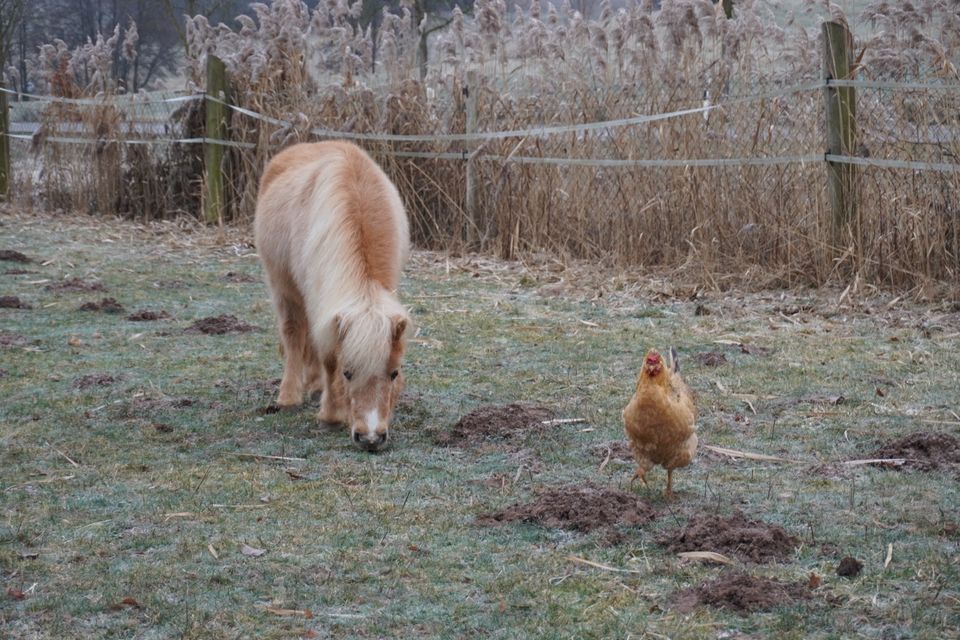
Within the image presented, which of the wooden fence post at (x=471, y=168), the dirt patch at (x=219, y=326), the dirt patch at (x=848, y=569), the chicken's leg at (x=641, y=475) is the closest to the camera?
the dirt patch at (x=848, y=569)

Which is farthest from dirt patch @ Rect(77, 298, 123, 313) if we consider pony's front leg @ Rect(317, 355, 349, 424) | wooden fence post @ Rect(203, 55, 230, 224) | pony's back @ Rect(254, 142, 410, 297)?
wooden fence post @ Rect(203, 55, 230, 224)

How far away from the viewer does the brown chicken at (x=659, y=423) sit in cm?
345

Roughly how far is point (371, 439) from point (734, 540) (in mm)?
1527

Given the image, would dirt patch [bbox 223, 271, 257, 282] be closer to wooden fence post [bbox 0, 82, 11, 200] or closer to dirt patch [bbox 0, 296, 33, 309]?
dirt patch [bbox 0, 296, 33, 309]

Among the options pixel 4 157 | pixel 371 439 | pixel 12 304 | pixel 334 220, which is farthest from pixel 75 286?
pixel 4 157

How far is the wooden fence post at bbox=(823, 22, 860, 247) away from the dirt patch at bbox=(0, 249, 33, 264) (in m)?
6.26

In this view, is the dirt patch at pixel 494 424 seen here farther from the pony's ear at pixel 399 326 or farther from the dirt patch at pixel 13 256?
the dirt patch at pixel 13 256

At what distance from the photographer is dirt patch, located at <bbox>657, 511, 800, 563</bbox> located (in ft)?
9.91

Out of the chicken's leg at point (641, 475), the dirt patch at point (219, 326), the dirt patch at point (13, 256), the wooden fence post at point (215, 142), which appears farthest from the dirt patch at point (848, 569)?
the wooden fence post at point (215, 142)

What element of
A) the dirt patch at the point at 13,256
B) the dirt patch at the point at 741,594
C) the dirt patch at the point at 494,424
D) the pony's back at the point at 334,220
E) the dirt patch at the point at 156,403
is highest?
the pony's back at the point at 334,220

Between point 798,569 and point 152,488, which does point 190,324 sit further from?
point 798,569

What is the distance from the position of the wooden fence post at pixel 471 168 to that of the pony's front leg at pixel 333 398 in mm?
5417

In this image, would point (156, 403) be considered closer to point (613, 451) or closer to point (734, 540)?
point (613, 451)

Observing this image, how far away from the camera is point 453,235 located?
10.1 meters
